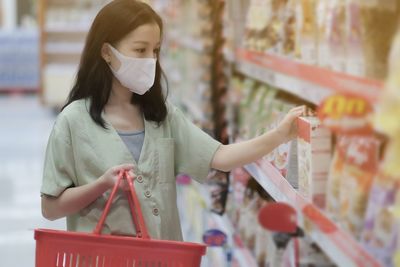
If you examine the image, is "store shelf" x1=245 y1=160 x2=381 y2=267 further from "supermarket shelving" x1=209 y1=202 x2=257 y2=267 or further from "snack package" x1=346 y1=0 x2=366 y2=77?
"supermarket shelving" x1=209 y1=202 x2=257 y2=267

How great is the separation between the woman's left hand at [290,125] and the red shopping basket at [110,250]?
1.41 ft

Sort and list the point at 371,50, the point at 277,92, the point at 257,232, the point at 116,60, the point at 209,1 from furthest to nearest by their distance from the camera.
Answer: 1. the point at 209,1
2. the point at 257,232
3. the point at 277,92
4. the point at 116,60
5. the point at 371,50

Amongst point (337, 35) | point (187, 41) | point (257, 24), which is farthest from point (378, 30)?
point (187, 41)

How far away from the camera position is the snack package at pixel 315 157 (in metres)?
1.85

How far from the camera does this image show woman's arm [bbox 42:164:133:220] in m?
1.95

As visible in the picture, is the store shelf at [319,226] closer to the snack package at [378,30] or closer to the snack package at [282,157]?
the snack package at [282,157]

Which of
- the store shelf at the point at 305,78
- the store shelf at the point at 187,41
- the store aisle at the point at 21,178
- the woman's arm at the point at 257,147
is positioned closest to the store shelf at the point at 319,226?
the woman's arm at the point at 257,147

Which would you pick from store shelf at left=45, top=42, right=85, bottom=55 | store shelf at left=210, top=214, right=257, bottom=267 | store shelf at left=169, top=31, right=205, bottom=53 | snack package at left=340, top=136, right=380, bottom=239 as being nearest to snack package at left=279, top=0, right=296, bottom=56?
snack package at left=340, top=136, right=380, bottom=239

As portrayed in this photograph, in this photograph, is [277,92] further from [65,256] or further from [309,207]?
[65,256]

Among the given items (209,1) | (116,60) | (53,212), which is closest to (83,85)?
(116,60)

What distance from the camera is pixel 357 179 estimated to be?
4.99ft

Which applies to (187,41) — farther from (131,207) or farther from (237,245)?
(131,207)

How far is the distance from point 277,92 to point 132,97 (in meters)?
0.74

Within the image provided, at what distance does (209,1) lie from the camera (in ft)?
13.1
